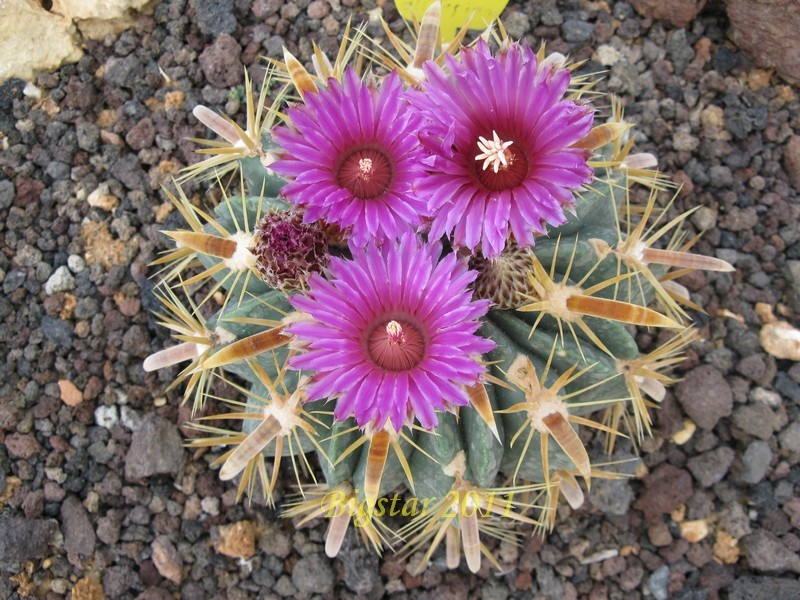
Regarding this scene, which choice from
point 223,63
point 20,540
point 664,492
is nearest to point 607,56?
point 223,63

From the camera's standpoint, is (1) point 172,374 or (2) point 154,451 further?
(1) point 172,374

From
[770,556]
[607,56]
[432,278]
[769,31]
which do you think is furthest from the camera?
[607,56]

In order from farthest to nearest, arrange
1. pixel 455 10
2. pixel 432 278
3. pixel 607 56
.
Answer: pixel 607 56 → pixel 455 10 → pixel 432 278

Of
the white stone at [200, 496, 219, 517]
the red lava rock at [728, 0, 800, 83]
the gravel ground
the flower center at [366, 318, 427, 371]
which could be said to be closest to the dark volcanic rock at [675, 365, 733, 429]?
the gravel ground

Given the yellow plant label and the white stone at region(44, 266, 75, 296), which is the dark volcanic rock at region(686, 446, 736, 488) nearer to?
the yellow plant label

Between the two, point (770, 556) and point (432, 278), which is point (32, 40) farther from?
point (770, 556)

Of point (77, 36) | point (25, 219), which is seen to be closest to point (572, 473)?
point (25, 219)

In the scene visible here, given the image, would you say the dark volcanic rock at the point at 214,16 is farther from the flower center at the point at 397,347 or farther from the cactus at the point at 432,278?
the flower center at the point at 397,347
